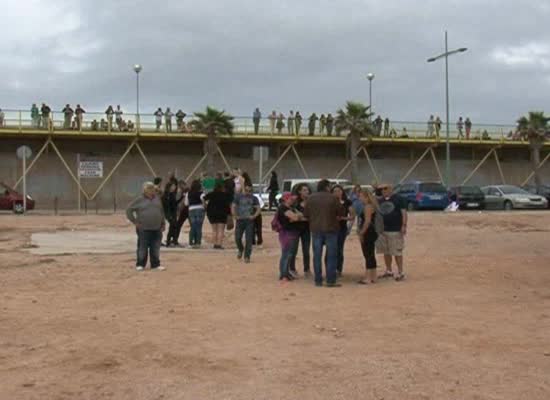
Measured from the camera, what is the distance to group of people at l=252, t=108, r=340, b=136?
45.1 m

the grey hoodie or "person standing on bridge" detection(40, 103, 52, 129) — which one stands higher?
"person standing on bridge" detection(40, 103, 52, 129)

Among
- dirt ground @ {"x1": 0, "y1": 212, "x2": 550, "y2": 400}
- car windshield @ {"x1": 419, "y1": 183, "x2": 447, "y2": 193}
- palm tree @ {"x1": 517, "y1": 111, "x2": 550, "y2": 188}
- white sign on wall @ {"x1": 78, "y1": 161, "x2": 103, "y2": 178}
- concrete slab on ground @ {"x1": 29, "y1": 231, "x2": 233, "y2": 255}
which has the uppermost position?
palm tree @ {"x1": 517, "y1": 111, "x2": 550, "y2": 188}

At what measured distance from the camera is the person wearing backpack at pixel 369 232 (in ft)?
38.0

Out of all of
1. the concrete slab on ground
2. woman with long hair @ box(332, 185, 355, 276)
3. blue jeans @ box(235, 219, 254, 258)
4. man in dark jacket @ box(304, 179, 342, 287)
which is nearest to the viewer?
man in dark jacket @ box(304, 179, 342, 287)

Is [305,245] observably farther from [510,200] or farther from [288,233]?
[510,200]

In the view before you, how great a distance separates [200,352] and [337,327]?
5.66ft

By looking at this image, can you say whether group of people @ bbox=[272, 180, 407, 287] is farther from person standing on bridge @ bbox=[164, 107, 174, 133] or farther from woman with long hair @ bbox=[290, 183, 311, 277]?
person standing on bridge @ bbox=[164, 107, 174, 133]

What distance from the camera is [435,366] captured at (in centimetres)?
661

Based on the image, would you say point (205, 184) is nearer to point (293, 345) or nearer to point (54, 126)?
point (293, 345)

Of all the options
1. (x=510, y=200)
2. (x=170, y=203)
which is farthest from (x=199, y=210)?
(x=510, y=200)

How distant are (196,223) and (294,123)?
29.4m

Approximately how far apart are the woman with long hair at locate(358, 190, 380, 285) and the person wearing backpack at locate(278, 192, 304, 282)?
0.90 meters

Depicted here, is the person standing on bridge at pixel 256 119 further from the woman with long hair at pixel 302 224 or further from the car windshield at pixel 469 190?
the woman with long hair at pixel 302 224

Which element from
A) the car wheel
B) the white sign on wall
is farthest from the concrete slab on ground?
the white sign on wall
